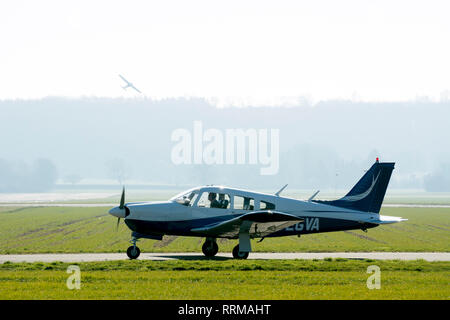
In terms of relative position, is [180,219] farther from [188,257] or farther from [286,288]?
[286,288]

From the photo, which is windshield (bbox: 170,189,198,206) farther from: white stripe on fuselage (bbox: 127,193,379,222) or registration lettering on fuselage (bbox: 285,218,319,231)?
registration lettering on fuselage (bbox: 285,218,319,231)

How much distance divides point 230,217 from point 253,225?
100cm

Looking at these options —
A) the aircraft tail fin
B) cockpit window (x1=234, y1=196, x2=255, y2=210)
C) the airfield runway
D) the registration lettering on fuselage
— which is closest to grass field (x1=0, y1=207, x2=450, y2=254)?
the airfield runway

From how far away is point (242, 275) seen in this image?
16.8 metres

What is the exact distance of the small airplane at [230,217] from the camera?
21547 mm

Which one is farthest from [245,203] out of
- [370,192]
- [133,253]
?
[370,192]

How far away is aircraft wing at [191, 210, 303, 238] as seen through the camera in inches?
821

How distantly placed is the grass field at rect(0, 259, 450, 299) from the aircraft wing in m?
1.50

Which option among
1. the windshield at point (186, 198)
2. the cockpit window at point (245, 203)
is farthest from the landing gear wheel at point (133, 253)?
the cockpit window at point (245, 203)

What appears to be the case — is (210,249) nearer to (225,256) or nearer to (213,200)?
(225,256)

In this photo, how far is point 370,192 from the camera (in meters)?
23.9

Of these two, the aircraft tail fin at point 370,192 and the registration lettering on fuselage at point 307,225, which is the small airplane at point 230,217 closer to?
the registration lettering on fuselage at point 307,225
